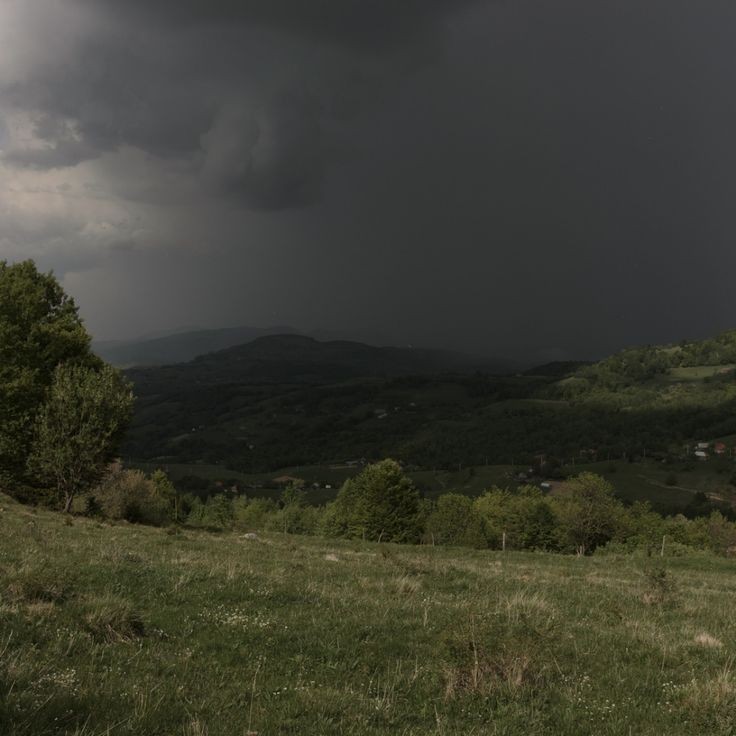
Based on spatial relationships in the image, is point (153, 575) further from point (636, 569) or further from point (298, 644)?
point (636, 569)

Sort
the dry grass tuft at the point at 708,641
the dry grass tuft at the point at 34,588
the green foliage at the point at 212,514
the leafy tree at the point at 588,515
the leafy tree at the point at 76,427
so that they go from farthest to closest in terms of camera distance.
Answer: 1. the green foliage at the point at 212,514
2. the leafy tree at the point at 588,515
3. the leafy tree at the point at 76,427
4. the dry grass tuft at the point at 708,641
5. the dry grass tuft at the point at 34,588

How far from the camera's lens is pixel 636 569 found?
30.1 m

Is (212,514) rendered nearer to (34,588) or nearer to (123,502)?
(123,502)

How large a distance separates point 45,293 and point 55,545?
29.6 m

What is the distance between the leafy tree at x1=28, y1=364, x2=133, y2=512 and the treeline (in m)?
9.17

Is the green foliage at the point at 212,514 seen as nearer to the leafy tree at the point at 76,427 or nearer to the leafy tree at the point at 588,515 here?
the leafy tree at the point at 588,515

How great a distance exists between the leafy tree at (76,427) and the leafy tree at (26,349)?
138 cm

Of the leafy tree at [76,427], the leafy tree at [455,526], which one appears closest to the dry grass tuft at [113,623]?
Result: the leafy tree at [76,427]

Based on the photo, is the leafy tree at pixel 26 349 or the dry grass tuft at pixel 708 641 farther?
the leafy tree at pixel 26 349

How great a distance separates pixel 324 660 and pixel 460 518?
110 meters

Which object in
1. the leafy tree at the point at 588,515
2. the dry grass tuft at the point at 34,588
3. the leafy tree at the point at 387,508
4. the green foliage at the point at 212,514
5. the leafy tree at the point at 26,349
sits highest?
the leafy tree at the point at 26,349

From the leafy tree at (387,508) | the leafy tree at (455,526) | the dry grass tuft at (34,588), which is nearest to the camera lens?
the dry grass tuft at (34,588)

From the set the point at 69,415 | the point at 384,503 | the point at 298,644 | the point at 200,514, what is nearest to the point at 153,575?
the point at 298,644

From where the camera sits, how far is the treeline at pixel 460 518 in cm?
8375
